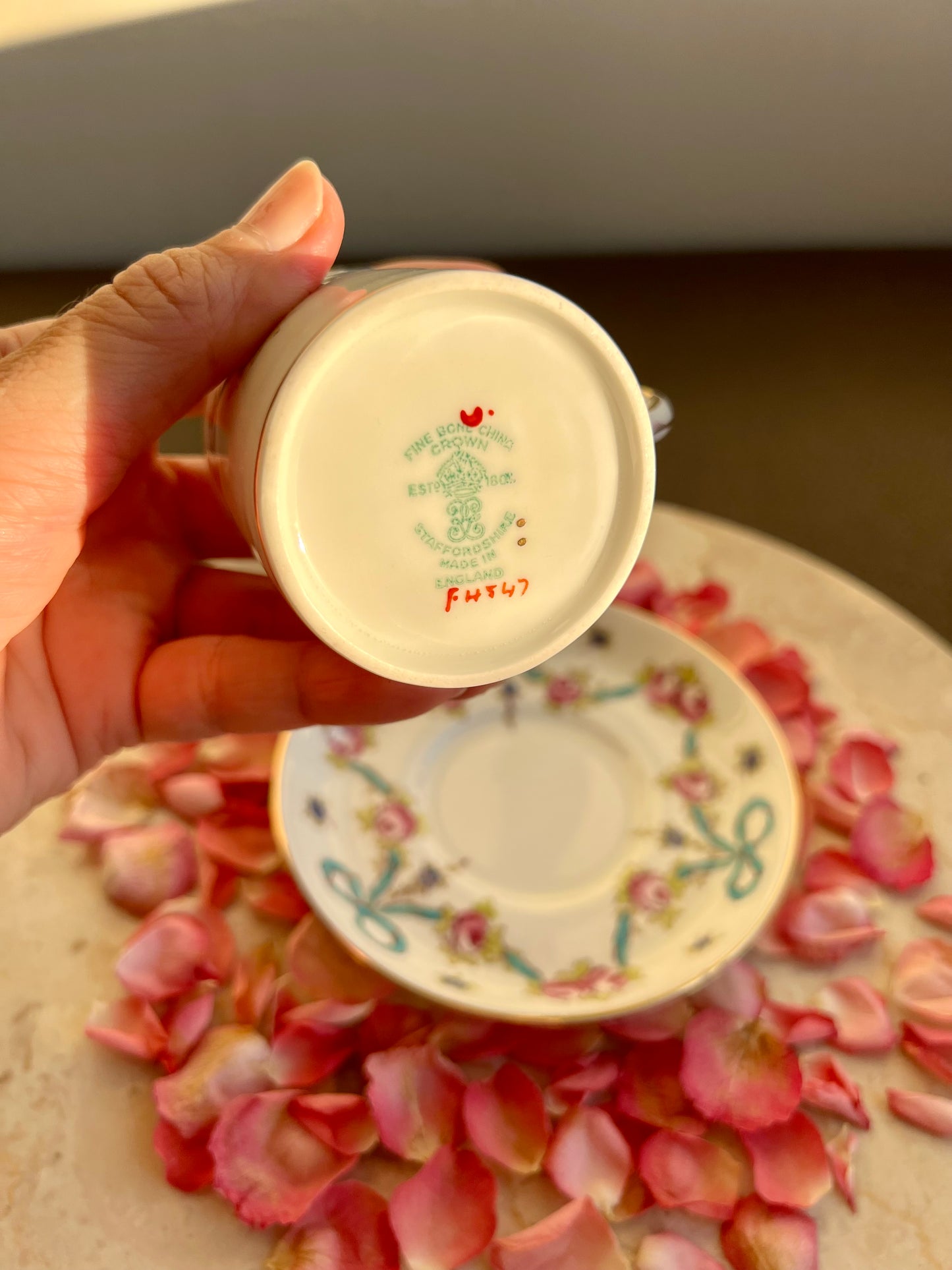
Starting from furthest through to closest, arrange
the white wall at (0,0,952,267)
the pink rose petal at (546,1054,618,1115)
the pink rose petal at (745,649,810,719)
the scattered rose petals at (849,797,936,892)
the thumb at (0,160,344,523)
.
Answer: the white wall at (0,0,952,267)
the pink rose petal at (745,649,810,719)
the scattered rose petals at (849,797,936,892)
the pink rose petal at (546,1054,618,1115)
the thumb at (0,160,344,523)

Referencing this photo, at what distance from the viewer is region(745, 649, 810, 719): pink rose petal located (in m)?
0.81

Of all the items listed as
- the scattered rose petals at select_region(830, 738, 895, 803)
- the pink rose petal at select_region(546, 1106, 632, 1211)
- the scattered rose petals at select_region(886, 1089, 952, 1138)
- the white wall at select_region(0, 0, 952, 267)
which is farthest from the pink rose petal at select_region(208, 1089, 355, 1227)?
the white wall at select_region(0, 0, 952, 267)

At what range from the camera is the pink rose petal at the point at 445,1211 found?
541 millimetres

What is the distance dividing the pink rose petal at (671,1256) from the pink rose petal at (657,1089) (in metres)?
0.06

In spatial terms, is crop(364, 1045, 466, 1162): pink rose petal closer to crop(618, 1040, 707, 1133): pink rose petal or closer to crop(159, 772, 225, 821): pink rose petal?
crop(618, 1040, 707, 1133): pink rose petal

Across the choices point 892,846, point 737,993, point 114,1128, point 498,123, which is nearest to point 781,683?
point 892,846

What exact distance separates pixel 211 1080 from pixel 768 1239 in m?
0.33

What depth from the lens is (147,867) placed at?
2.26 feet

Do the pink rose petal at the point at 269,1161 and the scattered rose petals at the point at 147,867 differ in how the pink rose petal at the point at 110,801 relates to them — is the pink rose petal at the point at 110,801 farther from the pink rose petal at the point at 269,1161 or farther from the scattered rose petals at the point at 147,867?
the pink rose petal at the point at 269,1161

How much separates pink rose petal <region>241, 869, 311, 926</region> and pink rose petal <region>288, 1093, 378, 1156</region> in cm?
13

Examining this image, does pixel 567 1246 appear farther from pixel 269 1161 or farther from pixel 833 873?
pixel 833 873

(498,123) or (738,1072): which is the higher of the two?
(498,123)

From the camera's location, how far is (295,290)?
516 mm

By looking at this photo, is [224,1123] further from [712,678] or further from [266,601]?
[712,678]
